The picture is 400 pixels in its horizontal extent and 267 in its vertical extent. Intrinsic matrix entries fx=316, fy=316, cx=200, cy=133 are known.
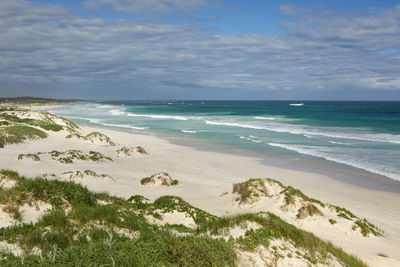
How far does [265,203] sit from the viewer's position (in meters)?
13.5

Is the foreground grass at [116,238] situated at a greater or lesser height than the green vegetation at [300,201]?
greater

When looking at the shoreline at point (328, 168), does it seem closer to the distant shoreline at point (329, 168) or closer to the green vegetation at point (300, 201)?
the distant shoreline at point (329, 168)

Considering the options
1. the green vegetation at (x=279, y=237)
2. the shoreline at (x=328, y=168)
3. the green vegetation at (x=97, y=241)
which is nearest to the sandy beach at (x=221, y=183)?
the shoreline at (x=328, y=168)

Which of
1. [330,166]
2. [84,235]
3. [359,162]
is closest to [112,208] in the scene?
[84,235]

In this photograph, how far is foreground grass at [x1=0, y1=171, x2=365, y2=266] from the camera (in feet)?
18.1

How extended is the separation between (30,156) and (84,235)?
→ 48.4 ft

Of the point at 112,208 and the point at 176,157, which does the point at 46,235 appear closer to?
the point at 112,208

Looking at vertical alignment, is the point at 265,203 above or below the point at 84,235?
below

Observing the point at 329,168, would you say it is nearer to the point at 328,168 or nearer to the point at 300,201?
the point at 328,168

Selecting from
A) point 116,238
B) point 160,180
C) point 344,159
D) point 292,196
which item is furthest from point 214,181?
point 344,159

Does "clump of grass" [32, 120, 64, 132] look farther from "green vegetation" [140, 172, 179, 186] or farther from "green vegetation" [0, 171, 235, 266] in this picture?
"green vegetation" [0, 171, 235, 266]

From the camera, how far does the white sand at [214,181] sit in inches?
438

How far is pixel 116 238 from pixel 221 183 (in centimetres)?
1183

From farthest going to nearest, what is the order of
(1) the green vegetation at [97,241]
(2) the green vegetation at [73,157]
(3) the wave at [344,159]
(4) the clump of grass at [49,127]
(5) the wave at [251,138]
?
(5) the wave at [251,138], (4) the clump of grass at [49,127], (3) the wave at [344,159], (2) the green vegetation at [73,157], (1) the green vegetation at [97,241]
